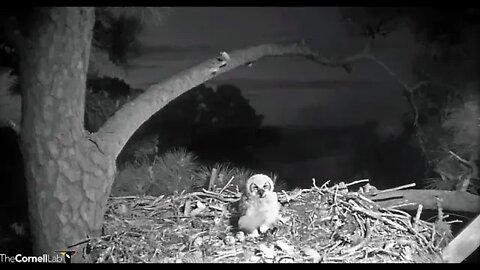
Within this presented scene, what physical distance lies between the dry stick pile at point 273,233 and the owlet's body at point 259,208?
0.03 metres

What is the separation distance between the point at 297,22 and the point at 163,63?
0.49m

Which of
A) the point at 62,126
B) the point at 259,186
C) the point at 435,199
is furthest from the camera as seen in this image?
the point at 435,199

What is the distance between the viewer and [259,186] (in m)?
1.48

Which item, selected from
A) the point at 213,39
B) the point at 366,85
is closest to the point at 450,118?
the point at 366,85

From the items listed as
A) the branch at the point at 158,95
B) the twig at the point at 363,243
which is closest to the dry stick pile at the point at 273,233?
the twig at the point at 363,243

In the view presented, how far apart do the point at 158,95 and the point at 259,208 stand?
0.47 metres

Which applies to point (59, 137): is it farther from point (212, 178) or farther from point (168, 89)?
point (212, 178)

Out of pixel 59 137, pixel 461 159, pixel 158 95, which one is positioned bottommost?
pixel 461 159

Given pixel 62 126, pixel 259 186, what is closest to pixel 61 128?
pixel 62 126

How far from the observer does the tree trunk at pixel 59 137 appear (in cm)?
132

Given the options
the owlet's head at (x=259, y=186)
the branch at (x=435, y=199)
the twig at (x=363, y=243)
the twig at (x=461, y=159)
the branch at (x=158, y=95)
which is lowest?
the twig at (x=363, y=243)

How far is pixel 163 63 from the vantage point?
1.73m

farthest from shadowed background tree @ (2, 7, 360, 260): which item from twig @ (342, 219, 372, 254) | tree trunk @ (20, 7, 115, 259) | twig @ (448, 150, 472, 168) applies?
twig @ (448, 150, 472, 168)

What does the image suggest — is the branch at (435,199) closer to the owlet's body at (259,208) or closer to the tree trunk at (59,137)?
the owlet's body at (259,208)
